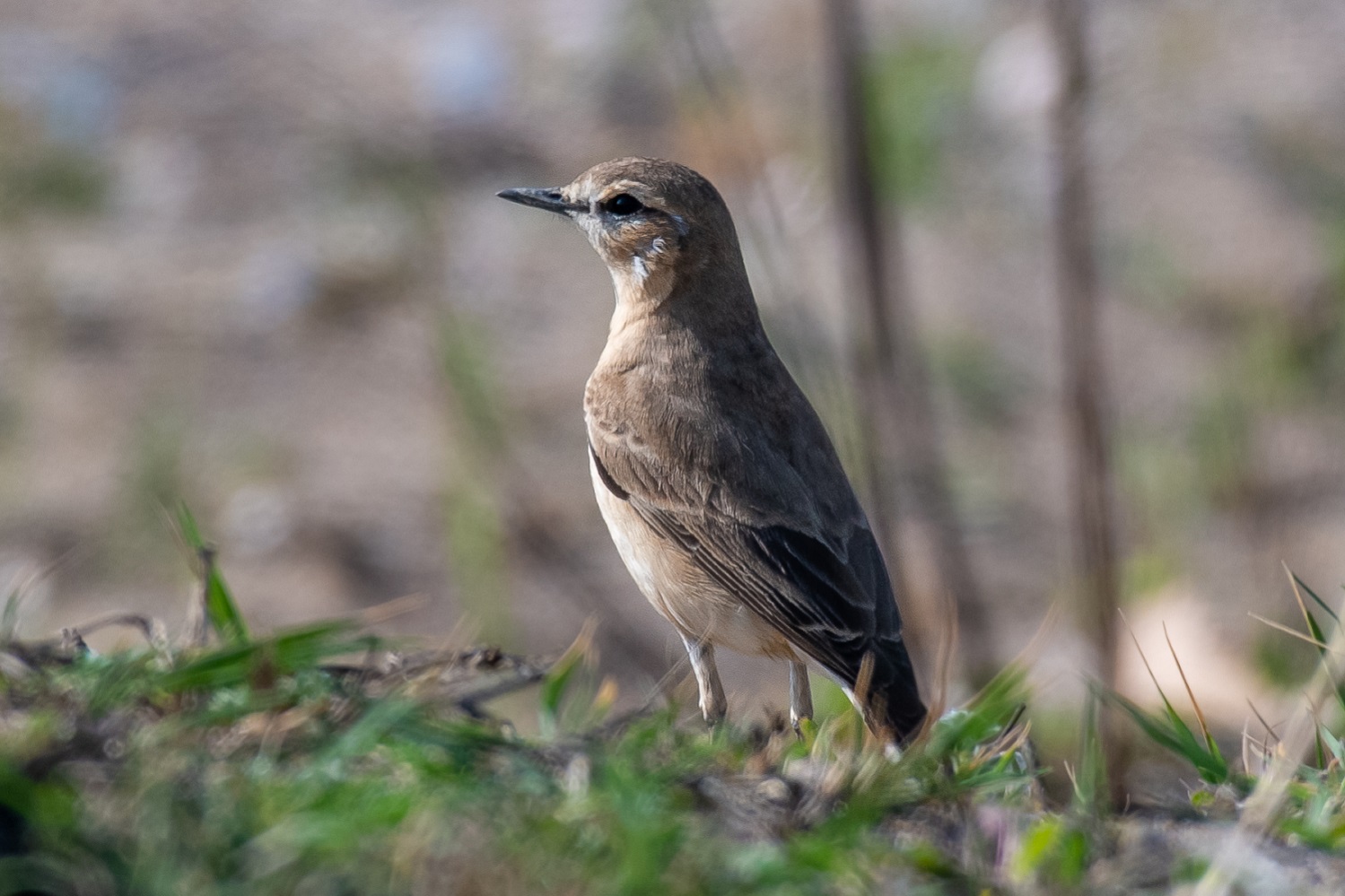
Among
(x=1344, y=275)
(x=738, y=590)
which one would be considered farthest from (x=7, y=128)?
(x=1344, y=275)

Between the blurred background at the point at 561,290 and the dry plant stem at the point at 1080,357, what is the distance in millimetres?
472

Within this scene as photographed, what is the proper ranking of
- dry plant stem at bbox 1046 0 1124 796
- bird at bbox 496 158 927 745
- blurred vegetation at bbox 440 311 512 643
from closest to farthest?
1. bird at bbox 496 158 927 745
2. dry plant stem at bbox 1046 0 1124 796
3. blurred vegetation at bbox 440 311 512 643

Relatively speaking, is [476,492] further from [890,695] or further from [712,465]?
[890,695]

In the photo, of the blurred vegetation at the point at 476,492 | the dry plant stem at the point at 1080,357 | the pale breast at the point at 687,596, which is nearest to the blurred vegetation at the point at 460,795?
the pale breast at the point at 687,596

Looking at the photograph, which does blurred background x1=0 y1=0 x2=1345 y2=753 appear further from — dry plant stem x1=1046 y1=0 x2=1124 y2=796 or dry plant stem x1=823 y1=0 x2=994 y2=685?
dry plant stem x1=1046 y1=0 x2=1124 y2=796

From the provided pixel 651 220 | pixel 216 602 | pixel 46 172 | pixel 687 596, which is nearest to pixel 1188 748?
pixel 687 596

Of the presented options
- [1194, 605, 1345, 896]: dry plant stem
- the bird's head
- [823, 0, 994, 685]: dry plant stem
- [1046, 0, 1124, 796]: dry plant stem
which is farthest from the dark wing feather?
[1046, 0, 1124, 796]: dry plant stem

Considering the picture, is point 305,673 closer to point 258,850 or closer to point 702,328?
point 258,850

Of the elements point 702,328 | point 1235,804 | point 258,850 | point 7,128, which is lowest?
point 1235,804

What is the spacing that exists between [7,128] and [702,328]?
783cm

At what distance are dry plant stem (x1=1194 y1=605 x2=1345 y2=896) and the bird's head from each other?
8.49 ft

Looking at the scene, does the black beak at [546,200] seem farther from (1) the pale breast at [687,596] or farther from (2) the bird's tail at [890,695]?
(2) the bird's tail at [890,695]

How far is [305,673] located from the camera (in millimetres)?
3457

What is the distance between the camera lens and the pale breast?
17.1 feet
